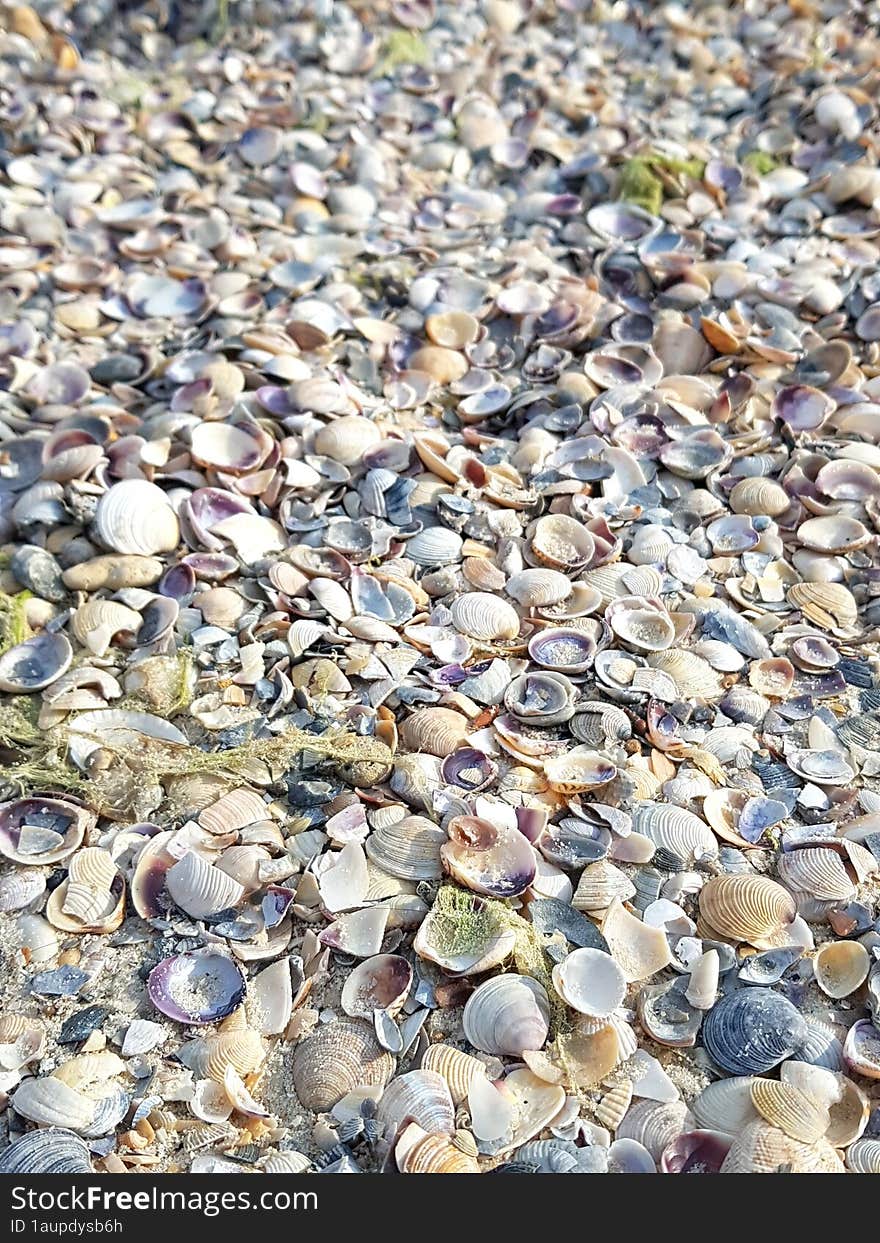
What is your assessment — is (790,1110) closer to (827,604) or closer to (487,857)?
(487,857)

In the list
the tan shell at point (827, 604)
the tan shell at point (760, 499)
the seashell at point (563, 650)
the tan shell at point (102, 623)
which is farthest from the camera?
the tan shell at point (760, 499)

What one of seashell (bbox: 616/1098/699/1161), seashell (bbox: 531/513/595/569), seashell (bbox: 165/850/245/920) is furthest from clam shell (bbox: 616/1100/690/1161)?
seashell (bbox: 531/513/595/569)

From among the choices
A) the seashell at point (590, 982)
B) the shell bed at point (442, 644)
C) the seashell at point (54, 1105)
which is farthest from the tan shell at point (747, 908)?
the seashell at point (54, 1105)

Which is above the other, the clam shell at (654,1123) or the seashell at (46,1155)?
the clam shell at (654,1123)

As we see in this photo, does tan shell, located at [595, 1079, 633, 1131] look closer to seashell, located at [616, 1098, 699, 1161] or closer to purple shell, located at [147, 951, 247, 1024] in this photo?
seashell, located at [616, 1098, 699, 1161]

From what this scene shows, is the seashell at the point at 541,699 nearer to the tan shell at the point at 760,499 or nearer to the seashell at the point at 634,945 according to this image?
the seashell at the point at 634,945
